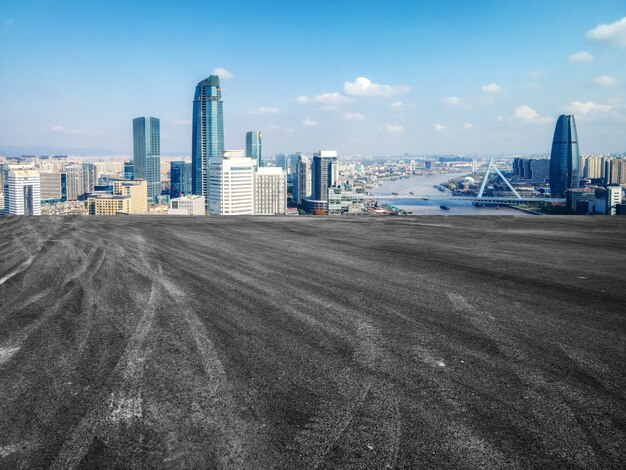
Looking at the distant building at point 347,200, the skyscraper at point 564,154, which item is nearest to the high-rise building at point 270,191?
the distant building at point 347,200

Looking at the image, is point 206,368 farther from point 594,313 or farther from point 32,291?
point 594,313

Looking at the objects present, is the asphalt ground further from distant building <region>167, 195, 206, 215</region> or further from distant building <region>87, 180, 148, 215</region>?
distant building <region>167, 195, 206, 215</region>

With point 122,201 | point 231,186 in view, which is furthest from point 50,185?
point 231,186

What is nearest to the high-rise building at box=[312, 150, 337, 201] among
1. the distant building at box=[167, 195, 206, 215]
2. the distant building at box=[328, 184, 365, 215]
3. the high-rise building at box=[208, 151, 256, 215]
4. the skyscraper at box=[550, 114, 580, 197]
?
the high-rise building at box=[208, 151, 256, 215]

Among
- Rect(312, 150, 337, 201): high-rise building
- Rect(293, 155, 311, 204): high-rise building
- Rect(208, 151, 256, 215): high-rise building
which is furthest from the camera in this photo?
Rect(293, 155, 311, 204): high-rise building

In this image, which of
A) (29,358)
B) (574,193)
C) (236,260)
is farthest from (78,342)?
(574,193)
